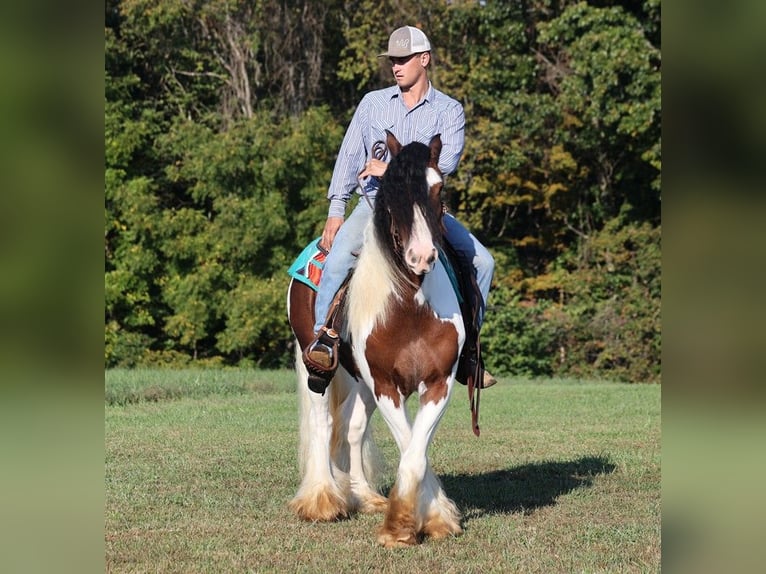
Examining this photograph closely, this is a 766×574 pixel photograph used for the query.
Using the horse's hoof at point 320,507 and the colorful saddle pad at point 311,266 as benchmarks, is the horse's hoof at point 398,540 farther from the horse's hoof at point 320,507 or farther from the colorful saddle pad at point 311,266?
the colorful saddle pad at point 311,266

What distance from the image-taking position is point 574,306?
23797 millimetres

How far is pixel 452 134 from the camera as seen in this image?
6.15 meters

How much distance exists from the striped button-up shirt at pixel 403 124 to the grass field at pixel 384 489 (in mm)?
2177

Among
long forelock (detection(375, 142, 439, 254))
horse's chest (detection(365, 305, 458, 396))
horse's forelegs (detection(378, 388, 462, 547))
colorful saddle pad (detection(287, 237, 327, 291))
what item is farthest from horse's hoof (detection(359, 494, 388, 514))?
long forelock (detection(375, 142, 439, 254))

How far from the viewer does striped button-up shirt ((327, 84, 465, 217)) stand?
→ 615 centimetres

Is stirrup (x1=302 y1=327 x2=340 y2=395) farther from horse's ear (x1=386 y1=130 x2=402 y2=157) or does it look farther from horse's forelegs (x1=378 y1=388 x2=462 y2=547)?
horse's ear (x1=386 y1=130 x2=402 y2=157)

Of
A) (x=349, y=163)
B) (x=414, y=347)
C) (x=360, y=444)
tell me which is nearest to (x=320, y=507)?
(x=360, y=444)

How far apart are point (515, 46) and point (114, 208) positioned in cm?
1035

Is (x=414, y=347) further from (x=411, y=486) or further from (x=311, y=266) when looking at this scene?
(x=311, y=266)

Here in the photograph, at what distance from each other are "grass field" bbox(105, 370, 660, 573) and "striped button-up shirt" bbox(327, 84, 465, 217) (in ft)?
7.14
